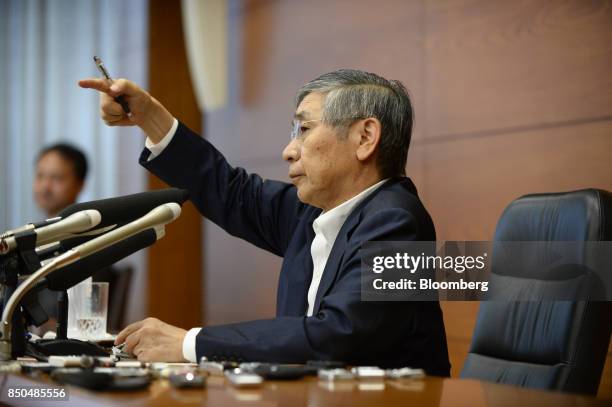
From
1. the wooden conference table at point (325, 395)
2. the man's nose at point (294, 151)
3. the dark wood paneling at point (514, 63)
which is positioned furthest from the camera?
the dark wood paneling at point (514, 63)

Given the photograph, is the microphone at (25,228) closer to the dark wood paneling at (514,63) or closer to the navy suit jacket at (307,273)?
the navy suit jacket at (307,273)

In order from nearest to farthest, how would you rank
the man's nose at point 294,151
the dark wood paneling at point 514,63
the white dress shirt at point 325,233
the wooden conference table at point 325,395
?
the wooden conference table at point 325,395, the white dress shirt at point 325,233, the man's nose at point 294,151, the dark wood paneling at point 514,63

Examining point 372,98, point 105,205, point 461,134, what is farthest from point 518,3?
point 105,205

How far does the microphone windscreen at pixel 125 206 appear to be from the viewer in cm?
149

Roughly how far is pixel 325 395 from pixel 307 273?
0.98 m

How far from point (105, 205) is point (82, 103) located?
4154mm

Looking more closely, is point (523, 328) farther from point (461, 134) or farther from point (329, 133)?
point (461, 134)

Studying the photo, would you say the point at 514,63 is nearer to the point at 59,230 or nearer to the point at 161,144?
the point at 161,144

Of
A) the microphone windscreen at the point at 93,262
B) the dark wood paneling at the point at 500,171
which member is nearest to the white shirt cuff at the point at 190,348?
the microphone windscreen at the point at 93,262

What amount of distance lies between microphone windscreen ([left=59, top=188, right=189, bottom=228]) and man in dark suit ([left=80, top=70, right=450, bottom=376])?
232 mm

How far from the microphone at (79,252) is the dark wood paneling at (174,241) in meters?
3.16

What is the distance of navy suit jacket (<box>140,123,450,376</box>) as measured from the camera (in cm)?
154

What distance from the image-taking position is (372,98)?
2.05 metres

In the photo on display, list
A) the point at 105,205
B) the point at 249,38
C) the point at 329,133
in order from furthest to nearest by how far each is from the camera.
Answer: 1. the point at 249,38
2. the point at 329,133
3. the point at 105,205
